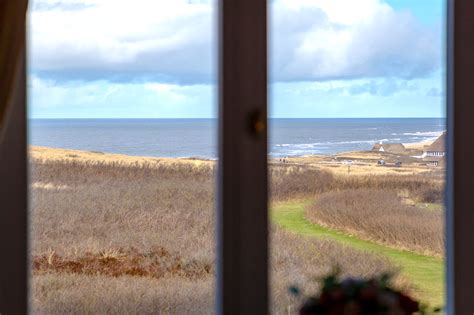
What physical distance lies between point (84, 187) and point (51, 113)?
0.87 ft

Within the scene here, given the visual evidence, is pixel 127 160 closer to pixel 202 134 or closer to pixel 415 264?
pixel 202 134

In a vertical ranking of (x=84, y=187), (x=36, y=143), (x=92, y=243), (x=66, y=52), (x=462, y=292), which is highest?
(x=66, y=52)

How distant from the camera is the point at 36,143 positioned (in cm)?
218

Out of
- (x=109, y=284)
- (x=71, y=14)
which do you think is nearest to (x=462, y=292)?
(x=109, y=284)

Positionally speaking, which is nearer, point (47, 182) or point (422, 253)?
point (47, 182)

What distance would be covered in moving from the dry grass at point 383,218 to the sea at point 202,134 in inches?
7.0

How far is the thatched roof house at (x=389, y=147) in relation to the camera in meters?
2.43

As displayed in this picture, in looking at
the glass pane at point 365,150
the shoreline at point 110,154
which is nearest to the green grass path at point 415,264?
the glass pane at point 365,150

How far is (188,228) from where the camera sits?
234cm

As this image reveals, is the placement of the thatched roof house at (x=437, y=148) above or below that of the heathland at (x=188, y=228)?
above

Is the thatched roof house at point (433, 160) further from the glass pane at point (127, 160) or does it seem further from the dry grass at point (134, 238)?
the glass pane at point (127, 160)

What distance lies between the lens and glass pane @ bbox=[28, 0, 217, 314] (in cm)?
223

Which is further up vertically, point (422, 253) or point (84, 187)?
point (84, 187)

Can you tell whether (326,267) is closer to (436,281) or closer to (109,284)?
(436,281)
